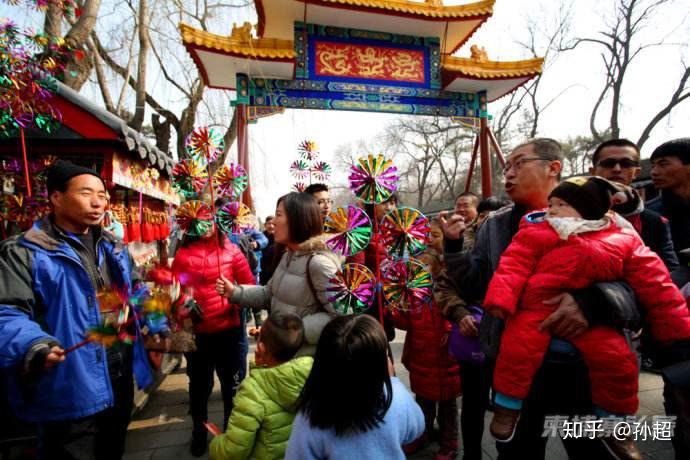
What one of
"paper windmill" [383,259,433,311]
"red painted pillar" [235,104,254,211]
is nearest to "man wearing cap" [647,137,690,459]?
"paper windmill" [383,259,433,311]

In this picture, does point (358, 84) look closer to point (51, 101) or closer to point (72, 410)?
point (51, 101)

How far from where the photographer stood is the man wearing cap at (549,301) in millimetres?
1197

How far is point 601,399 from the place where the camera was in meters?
1.21

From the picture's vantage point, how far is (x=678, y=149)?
2176 millimetres

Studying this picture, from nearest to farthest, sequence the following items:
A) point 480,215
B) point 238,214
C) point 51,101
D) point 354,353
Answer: point 354,353 < point 238,214 < point 480,215 < point 51,101

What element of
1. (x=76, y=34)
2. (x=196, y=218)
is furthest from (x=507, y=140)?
(x=196, y=218)

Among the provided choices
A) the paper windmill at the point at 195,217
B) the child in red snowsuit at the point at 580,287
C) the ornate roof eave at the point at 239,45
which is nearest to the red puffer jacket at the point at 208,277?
the paper windmill at the point at 195,217

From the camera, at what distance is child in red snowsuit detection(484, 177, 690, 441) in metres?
1.20

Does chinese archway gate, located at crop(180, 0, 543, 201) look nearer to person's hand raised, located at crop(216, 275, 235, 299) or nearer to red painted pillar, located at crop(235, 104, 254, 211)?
red painted pillar, located at crop(235, 104, 254, 211)

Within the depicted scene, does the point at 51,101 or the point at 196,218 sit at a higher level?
the point at 51,101

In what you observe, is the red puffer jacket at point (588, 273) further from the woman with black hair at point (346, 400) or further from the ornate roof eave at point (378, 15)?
the ornate roof eave at point (378, 15)

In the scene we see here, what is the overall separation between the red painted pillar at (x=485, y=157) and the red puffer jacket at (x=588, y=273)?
4.91 meters

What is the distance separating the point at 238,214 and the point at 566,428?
200cm

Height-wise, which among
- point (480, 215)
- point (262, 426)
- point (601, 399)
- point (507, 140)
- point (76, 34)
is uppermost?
point (507, 140)
